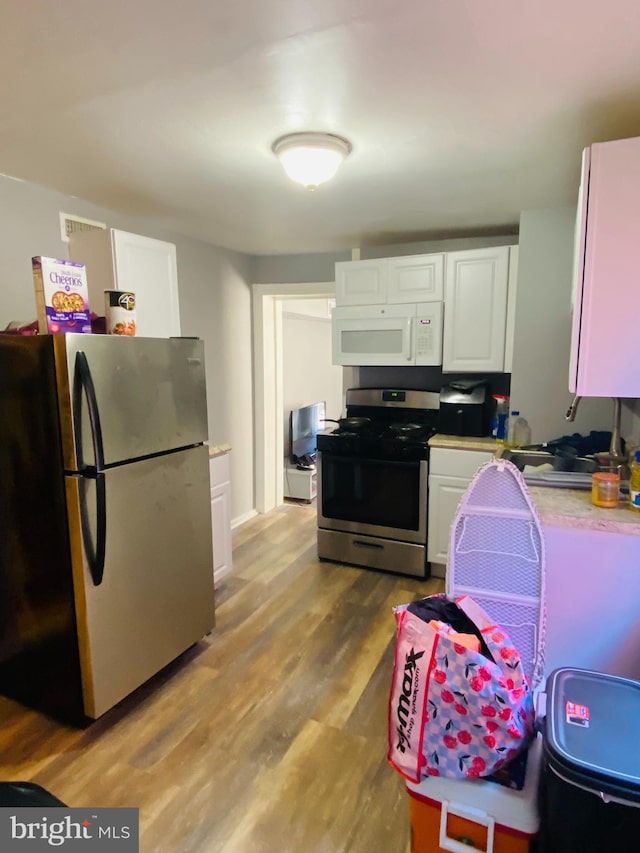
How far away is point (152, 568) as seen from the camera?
2.13 m

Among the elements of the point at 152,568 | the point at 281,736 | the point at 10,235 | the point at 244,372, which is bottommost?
the point at 281,736

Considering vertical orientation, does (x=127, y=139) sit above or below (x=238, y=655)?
above

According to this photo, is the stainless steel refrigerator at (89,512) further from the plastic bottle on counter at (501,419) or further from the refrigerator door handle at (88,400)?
the plastic bottle on counter at (501,419)

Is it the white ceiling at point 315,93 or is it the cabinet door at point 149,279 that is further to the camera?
the cabinet door at point 149,279

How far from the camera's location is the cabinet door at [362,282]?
133 inches

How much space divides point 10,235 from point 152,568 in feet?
5.52

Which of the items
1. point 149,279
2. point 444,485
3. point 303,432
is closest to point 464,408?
point 444,485

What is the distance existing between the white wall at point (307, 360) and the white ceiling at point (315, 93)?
2.59 metres

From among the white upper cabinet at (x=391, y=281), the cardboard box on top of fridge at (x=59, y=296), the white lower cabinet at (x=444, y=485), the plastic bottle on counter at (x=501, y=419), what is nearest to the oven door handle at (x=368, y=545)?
the white lower cabinet at (x=444, y=485)

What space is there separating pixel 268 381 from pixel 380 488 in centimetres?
161

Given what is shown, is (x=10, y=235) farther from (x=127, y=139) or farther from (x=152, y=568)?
(x=152, y=568)

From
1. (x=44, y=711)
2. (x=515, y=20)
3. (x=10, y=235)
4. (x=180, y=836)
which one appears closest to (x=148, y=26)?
(x=515, y=20)

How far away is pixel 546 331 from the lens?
9.50ft
